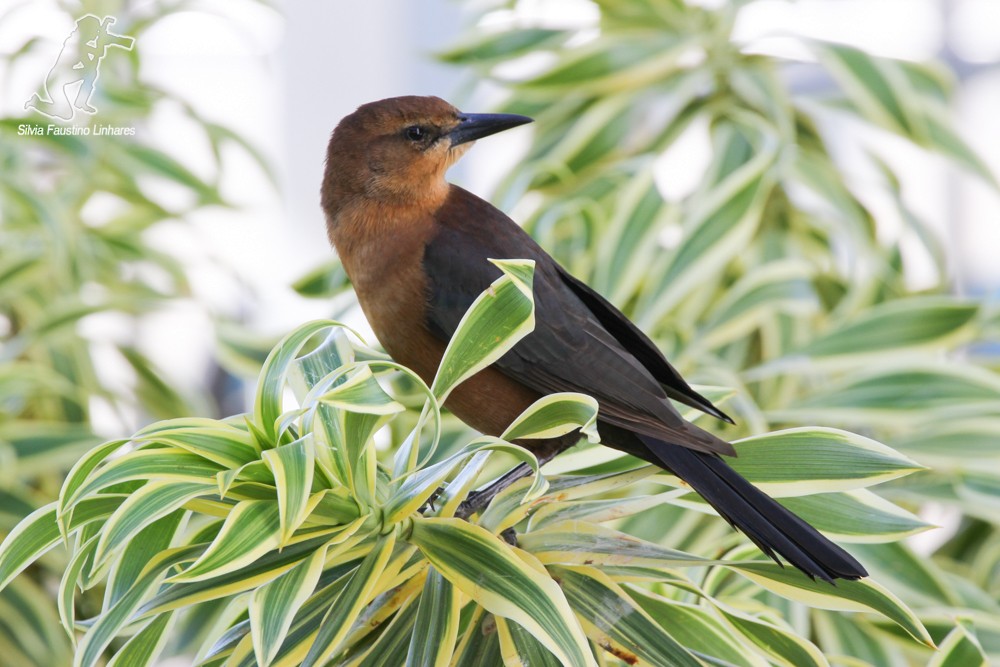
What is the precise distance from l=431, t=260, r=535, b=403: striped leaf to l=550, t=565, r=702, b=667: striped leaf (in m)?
0.24

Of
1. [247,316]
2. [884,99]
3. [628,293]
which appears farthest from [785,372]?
[247,316]

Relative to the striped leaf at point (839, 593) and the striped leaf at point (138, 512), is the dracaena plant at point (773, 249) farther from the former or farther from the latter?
the striped leaf at point (138, 512)

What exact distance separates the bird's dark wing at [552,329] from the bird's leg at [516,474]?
68 mm

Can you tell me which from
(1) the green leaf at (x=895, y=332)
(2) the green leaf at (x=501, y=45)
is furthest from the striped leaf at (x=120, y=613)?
(2) the green leaf at (x=501, y=45)

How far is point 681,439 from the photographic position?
99cm

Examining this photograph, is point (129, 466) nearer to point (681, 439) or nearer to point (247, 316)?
point (681, 439)

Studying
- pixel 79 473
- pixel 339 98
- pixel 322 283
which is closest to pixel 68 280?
pixel 322 283

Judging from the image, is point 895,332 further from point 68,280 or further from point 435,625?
point 68,280

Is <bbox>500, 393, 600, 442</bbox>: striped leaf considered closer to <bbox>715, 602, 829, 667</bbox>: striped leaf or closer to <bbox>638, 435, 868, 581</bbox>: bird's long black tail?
<bbox>638, 435, 868, 581</bbox>: bird's long black tail

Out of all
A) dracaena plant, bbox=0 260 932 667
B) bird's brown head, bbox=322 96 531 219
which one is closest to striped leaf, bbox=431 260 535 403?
dracaena plant, bbox=0 260 932 667

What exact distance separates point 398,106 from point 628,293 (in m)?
0.51

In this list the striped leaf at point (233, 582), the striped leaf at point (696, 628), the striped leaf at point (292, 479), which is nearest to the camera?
the striped leaf at point (292, 479)

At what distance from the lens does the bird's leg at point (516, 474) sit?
1084 millimetres

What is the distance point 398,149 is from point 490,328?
0.51 m
